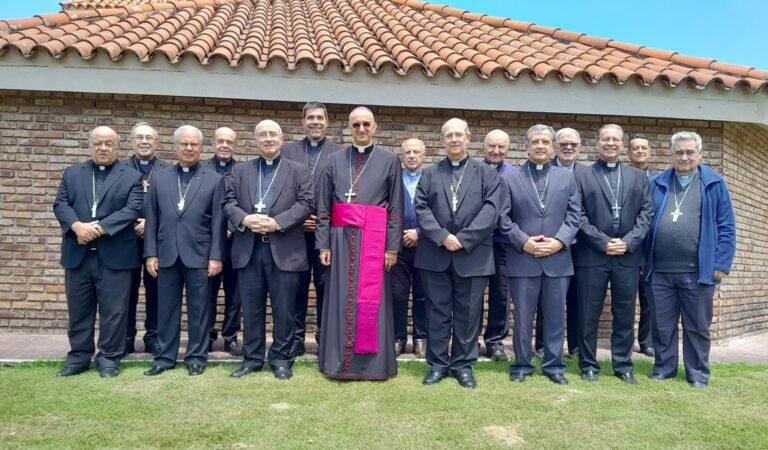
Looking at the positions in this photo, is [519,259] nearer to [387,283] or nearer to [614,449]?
[387,283]

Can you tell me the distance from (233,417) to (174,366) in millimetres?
1457

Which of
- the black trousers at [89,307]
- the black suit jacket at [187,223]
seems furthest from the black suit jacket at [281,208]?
the black trousers at [89,307]

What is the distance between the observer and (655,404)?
14.5ft

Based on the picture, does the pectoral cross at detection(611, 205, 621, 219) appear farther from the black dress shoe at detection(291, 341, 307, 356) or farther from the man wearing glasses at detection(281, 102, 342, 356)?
→ the black dress shoe at detection(291, 341, 307, 356)

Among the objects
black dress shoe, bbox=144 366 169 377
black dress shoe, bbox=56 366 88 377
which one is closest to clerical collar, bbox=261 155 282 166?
black dress shoe, bbox=144 366 169 377

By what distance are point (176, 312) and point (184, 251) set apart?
557mm

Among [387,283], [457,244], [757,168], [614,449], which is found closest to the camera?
[614,449]

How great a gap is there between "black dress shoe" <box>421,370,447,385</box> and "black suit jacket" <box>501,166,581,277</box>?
105 centimetres

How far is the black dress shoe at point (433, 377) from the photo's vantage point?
4.81m

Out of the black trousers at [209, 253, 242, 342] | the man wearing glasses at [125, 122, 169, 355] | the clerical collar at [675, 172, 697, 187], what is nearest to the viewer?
the clerical collar at [675, 172, 697, 187]

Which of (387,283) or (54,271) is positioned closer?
(387,283)

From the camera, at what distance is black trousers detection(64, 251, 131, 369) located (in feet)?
16.6

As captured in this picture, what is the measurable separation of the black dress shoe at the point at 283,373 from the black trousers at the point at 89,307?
1.40m

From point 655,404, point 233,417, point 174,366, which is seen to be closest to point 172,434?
point 233,417
